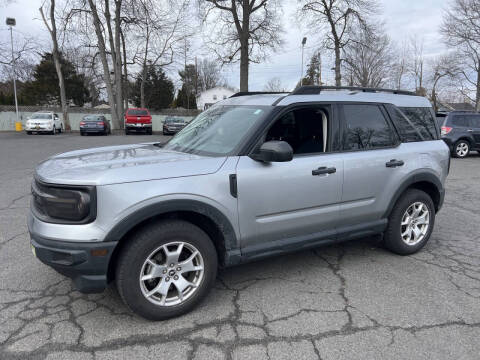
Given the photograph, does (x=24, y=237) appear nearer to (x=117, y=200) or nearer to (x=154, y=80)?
(x=117, y=200)

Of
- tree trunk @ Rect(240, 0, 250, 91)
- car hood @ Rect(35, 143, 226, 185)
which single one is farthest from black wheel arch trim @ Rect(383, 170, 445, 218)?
tree trunk @ Rect(240, 0, 250, 91)

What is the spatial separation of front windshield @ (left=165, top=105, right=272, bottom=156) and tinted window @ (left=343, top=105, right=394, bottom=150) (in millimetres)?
954

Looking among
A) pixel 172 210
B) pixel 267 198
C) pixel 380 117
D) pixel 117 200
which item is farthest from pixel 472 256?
pixel 117 200

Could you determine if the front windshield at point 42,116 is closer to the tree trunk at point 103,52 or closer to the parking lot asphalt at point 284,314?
the tree trunk at point 103,52

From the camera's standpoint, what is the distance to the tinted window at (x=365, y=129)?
12.2ft

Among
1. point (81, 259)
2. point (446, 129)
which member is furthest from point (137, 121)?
point (81, 259)

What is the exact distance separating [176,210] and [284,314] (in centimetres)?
125

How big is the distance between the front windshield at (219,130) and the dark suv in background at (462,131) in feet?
43.8

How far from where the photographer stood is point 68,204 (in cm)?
252

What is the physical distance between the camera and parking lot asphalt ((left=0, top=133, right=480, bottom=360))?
2.51 meters

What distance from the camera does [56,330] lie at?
270cm

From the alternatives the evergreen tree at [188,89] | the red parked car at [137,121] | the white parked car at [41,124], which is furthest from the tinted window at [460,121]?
the evergreen tree at [188,89]

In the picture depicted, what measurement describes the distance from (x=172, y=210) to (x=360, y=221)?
2105 mm

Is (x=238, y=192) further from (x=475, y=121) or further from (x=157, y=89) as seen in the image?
(x=157, y=89)
